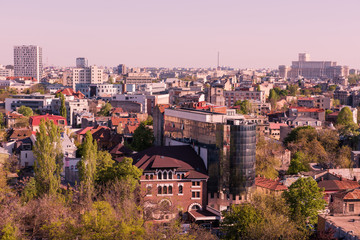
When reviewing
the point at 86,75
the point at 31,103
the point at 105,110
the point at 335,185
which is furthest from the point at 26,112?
the point at 86,75

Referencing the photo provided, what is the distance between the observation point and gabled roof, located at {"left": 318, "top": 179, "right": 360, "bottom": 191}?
4838 centimetres

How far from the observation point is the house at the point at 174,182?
139 ft

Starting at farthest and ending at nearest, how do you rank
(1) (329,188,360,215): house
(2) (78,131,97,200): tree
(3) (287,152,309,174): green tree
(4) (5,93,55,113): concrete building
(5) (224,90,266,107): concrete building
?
(5) (224,90,266,107): concrete building → (4) (5,93,55,113): concrete building → (3) (287,152,309,174): green tree → (1) (329,188,360,215): house → (2) (78,131,97,200): tree

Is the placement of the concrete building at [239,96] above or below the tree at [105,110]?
above

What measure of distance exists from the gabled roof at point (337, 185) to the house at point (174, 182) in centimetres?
1226

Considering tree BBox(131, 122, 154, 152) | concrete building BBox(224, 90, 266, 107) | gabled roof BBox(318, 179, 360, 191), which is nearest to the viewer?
gabled roof BBox(318, 179, 360, 191)

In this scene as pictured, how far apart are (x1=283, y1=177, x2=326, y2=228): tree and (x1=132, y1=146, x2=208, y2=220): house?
26.9 ft

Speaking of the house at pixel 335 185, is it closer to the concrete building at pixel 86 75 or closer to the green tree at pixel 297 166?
the green tree at pixel 297 166

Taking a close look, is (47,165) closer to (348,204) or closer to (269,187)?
(269,187)

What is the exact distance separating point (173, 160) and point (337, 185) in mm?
16177

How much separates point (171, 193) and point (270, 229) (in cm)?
1361

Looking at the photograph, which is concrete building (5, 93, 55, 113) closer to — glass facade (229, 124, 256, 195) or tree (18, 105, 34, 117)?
tree (18, 105, 34, 117)

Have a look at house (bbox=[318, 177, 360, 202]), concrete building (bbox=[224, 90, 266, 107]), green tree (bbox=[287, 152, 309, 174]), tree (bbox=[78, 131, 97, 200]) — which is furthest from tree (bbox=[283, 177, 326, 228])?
concrete building (bbox=[224, 90, 266, 107])

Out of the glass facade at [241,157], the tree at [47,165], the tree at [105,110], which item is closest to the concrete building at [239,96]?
the tree at [105,110]
